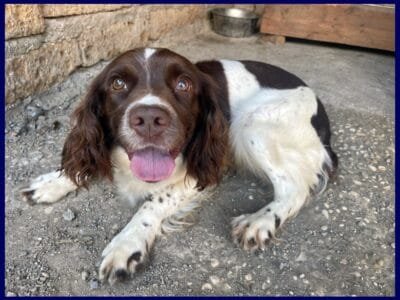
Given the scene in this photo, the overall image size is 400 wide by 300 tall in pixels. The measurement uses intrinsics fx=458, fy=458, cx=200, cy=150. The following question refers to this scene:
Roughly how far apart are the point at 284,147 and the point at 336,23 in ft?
11.1

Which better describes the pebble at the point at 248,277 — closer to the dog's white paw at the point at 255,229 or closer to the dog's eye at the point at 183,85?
the dog's white paw at the point at 255,229

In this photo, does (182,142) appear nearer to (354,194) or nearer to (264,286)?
(264,286)

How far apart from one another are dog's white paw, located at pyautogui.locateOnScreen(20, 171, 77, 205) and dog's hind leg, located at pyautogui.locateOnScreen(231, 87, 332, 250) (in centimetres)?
112

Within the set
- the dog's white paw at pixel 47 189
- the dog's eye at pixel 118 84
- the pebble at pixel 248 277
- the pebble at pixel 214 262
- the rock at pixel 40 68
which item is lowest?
the pebble at pixel 248 277

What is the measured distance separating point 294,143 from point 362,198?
0.58m

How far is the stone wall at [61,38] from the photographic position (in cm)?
350

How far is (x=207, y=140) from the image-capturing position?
2.68m

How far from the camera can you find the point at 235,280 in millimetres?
2342

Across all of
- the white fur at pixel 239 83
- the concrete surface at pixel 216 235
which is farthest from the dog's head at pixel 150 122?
the white fur at pixel 239 83

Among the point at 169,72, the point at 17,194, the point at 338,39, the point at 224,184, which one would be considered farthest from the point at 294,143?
the point at 338,39

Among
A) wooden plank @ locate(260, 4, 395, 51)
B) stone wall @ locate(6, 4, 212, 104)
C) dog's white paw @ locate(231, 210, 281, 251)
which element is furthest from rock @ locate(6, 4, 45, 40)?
wooden plank @ locate(260, 4, 395, 51)

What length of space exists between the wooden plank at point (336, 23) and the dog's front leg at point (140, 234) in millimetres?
3750

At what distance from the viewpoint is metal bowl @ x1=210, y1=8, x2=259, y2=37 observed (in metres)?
6.02

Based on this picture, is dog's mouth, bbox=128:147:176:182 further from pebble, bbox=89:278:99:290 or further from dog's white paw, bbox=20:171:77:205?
dog's white paw, bbox=20:171:77:205
